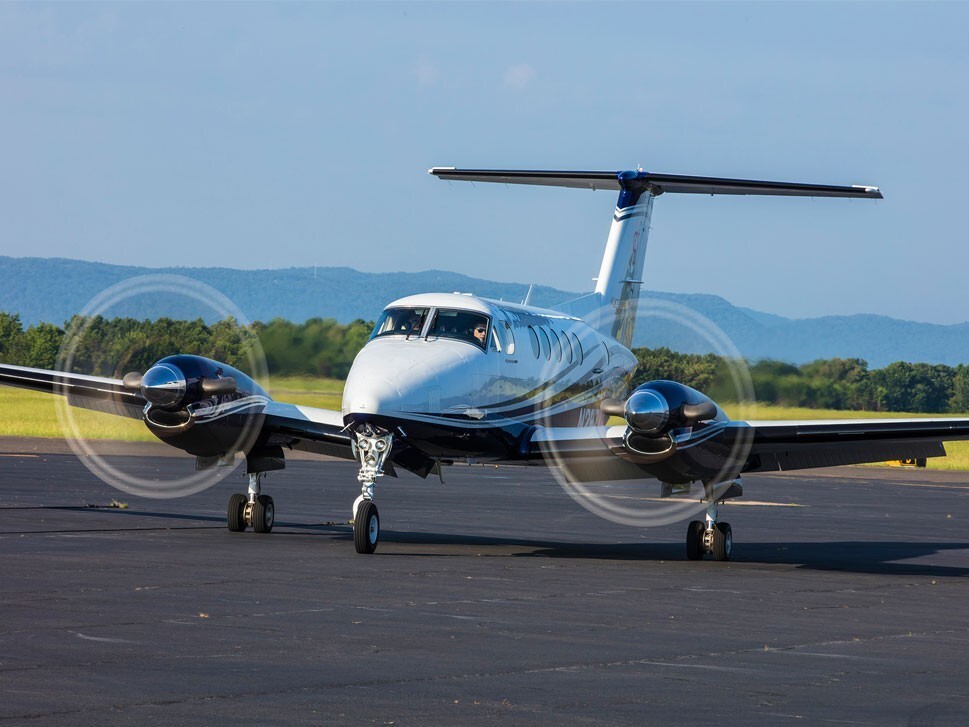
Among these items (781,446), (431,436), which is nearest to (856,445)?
(781,446)

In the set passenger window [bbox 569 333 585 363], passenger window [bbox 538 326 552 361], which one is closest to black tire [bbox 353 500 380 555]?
passenger window [bbox 538 326 552 361]

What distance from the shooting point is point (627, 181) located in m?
26.3

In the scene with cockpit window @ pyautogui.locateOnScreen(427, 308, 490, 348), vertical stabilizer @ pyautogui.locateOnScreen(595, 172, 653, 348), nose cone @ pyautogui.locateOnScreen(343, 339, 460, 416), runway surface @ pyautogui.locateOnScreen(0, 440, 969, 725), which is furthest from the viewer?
vertical stabilizer @ pyautogui.locateOnScreen(595, 172, 653, 348)

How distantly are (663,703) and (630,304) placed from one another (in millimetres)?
19016

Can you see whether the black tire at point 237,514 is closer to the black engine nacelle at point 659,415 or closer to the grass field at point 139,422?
the grass field at point 139,422

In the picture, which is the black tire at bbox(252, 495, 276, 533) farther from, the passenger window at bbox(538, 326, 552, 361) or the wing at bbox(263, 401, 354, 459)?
the passenger window at bbox(538, 326, 552, 361)

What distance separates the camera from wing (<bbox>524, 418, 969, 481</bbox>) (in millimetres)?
18625

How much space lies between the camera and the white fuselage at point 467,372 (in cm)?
1784

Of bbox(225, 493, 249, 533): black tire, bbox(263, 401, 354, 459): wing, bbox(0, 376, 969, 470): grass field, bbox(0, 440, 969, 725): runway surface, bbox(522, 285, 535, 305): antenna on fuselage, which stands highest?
bbox(522, 285, 535, 305): antenna on fuselage

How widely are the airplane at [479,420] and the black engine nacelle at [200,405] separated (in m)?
0.02

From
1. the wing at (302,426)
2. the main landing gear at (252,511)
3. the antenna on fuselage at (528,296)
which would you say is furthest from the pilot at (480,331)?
the main landing gear at (252,511)

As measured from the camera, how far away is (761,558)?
66.3 feet

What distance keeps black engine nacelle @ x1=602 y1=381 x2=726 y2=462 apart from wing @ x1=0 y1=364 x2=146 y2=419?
24.8 ft

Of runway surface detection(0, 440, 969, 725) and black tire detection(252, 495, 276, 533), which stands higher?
black tire detection(252, 495, 276, 533)
